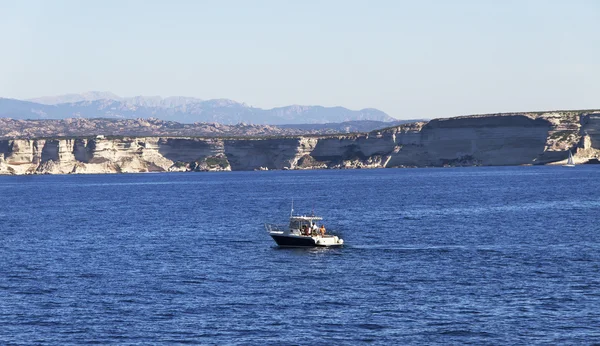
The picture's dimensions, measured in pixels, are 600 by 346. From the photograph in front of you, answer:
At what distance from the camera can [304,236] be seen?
2901 inches

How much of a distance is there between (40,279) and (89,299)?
8660 mm

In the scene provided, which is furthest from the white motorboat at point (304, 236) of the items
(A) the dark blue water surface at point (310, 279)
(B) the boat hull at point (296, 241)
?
(A) the dark blue water surface at point (310, 279)

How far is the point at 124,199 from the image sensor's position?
485ft

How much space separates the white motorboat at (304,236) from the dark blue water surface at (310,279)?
1277 millimetres

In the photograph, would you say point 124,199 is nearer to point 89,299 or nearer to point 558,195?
point 558,195

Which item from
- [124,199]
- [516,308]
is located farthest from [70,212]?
[516,308]

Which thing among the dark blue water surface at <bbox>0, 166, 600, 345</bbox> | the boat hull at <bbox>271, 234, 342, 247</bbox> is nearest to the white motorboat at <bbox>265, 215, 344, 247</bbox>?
the boat hull at <bbox>271, 234, 342, 247</bbox>

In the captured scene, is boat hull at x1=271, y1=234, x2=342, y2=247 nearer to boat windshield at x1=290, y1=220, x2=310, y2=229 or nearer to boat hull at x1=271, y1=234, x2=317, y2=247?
boat hull at x1=271, y1=234, x2=317, y2=247

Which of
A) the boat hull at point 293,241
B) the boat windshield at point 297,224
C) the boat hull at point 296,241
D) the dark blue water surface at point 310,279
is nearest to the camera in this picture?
the dark blue water surface at point 310,279

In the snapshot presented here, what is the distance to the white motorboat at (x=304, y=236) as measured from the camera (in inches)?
2879

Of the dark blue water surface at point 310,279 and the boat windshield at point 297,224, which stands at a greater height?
the boat windshield at point 297,224

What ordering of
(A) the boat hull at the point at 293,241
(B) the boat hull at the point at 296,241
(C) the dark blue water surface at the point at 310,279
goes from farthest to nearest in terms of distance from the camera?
(A) the boat hull at the point at 293,241
(B) the boat hull at the point at 296,241
(C) the dark blue water surface at the point at 310,279

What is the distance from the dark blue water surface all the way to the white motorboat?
128 cm

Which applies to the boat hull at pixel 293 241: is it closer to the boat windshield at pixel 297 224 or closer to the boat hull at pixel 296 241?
the boat hull at pixel 296 241
